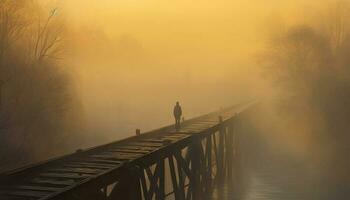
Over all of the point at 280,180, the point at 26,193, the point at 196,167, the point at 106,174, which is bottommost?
the point at 280,180

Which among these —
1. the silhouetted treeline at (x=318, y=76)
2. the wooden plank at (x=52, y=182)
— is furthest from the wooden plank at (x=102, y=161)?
the silhouetted treeline at (x=318, y=76)

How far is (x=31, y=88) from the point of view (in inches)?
1117

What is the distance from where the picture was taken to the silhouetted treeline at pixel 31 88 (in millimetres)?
26250

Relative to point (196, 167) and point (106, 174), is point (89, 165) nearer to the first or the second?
point (106, 174)

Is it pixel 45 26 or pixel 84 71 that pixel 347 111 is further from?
pixel 84 71

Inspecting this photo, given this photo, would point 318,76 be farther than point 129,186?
Yes

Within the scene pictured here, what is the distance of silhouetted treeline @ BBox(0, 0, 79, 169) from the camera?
2625 centimetres

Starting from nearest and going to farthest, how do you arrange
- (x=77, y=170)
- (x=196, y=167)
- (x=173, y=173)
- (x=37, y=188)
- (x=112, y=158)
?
(x=37, y=188) < (x=77, y=170) < (x=112, y=158) < (x=173, y=173) < (x=196, y=167)

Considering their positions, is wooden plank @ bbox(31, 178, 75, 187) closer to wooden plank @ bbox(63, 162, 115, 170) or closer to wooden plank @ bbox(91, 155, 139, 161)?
wooden plank @ bbox(63, 162, 115, 170)

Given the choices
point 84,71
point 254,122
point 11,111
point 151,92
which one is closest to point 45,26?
point 11,111

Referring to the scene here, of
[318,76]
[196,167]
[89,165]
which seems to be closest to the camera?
[89,165]

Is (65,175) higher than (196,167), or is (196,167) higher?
(65,175)

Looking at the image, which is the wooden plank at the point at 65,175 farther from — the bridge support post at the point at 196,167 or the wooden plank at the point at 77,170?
the bridge support post at the point at 196,167

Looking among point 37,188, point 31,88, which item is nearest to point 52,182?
point 37,188
